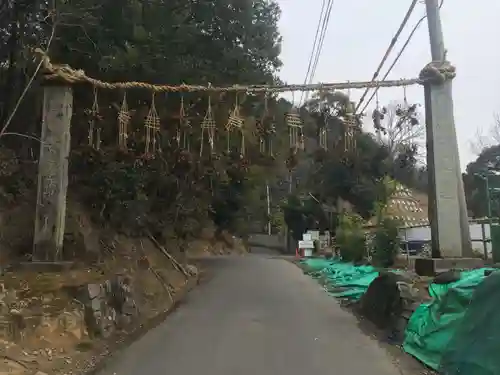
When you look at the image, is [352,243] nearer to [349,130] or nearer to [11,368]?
[349,130]

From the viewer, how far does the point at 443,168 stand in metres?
10.6

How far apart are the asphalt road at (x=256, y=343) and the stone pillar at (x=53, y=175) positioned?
8.35ft

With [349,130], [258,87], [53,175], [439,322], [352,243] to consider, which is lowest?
[439,322]

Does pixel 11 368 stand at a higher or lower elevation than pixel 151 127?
lower

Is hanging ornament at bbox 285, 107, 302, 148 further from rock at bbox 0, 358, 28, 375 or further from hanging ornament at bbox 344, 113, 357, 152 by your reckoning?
rock at bbox 0, 358, 28, 375

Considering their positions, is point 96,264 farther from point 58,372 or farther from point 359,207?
point 359,207

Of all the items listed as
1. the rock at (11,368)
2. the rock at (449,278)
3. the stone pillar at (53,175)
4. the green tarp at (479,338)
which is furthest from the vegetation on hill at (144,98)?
the green tarp at (479,338)

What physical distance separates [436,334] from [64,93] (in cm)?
792

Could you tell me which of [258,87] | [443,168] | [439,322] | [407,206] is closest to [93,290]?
[258,87]

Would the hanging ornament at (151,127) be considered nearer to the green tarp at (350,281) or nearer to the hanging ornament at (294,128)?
the hanging ornament at (294,128)

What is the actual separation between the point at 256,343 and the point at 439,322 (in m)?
2.94

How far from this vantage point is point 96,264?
11422 mm

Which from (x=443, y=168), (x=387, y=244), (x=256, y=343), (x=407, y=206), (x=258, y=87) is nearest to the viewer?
(x=256, y=343)

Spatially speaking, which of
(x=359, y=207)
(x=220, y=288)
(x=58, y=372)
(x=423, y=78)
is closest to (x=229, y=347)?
(x=58, y=372)
